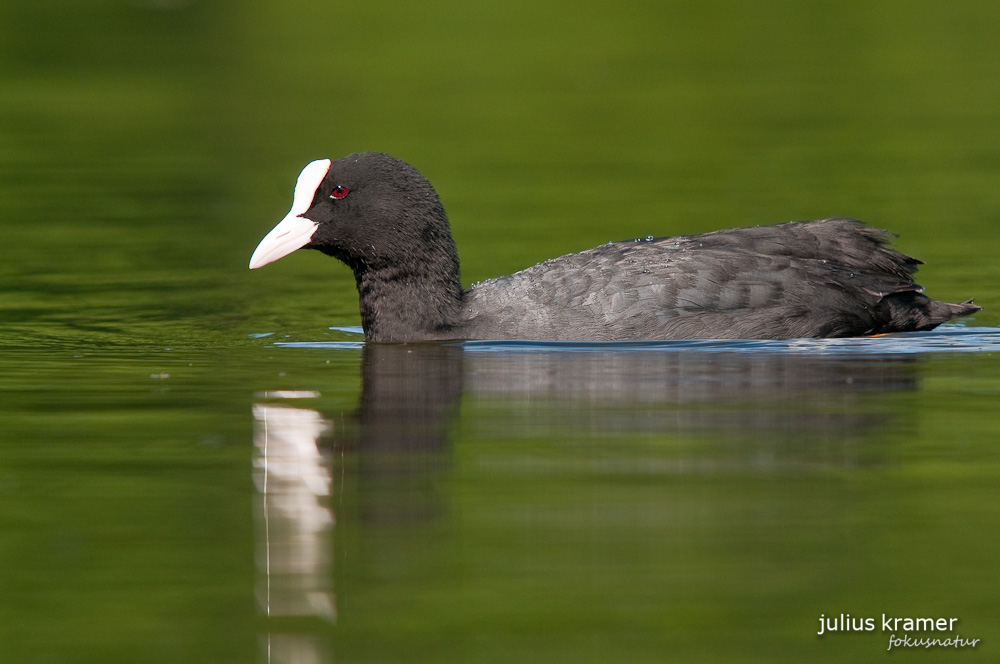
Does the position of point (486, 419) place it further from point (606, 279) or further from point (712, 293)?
point (712, 293)

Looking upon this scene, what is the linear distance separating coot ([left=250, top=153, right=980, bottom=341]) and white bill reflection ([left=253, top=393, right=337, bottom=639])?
209 centimetres

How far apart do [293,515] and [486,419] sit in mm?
1443

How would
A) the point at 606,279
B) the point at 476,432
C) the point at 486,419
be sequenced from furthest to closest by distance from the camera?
1. the point at 606,279
2. the point at 486,419
3. the point at 476,432

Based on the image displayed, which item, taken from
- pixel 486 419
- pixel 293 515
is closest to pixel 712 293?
pixel 486 419

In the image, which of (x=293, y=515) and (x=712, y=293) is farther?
(x=712, y=293)

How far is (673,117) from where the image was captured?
58.6ft

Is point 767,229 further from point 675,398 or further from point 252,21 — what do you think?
point 252,21

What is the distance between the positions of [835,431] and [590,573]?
1.81 meters

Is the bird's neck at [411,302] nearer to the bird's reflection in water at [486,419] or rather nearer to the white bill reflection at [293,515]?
the bird's reflection in water at [486,419]

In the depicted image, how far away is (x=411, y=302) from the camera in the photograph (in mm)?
8781

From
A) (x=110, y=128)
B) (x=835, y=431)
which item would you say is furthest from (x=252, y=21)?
(x=835, y=431)

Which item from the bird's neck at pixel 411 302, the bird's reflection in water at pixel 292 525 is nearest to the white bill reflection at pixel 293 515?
the bird's reflection in water at pixel 292 525

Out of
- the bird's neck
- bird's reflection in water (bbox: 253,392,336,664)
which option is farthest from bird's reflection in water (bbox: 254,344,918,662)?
the bird's neck

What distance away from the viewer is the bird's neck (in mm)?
8742
